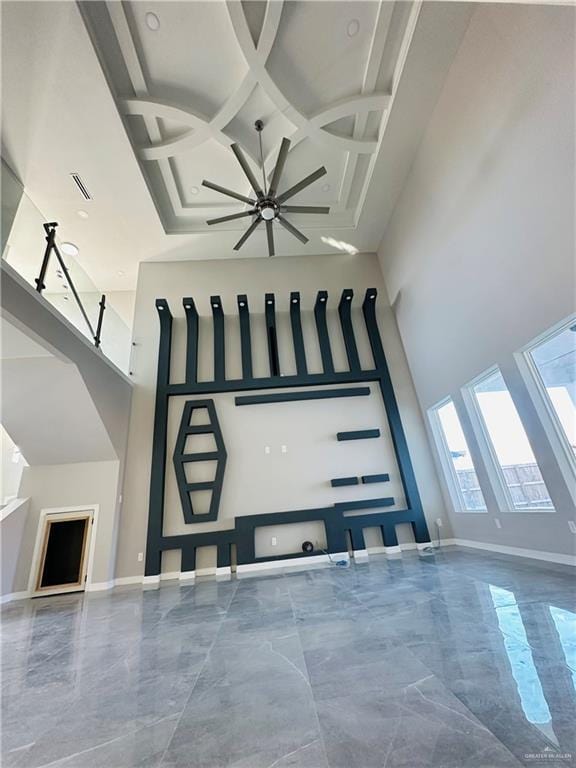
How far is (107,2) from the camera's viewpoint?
12.6ft

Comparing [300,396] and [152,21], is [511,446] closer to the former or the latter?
[300,396]

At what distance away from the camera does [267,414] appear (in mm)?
6559

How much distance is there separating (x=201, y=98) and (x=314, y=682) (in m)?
6.95

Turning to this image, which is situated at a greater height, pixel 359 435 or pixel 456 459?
pixel 359 435

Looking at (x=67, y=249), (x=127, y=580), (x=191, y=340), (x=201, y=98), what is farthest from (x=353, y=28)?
(x=127, y=580)

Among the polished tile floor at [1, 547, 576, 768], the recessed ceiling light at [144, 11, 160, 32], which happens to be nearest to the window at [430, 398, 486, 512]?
the polished tile floor at [1, 547, 576, 768]

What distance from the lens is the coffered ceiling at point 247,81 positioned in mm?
4117

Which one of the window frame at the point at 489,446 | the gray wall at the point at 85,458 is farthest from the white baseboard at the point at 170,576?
the window frame at the point at 489,446

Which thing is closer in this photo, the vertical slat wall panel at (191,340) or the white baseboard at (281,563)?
the white baseboard at (281,563)

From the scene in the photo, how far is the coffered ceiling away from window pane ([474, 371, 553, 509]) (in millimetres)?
4585

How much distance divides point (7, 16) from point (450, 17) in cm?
527

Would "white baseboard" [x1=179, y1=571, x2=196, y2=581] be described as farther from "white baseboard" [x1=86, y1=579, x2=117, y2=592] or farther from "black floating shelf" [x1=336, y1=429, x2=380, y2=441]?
"black floating shelf" [x1=336, y1=429, x2=380, y2=441]

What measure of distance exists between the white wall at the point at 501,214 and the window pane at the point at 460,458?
269mm

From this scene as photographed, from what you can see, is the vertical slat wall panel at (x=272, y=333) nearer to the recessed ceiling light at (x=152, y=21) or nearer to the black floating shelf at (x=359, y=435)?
the black floating shelf at (x=359, y=435)
